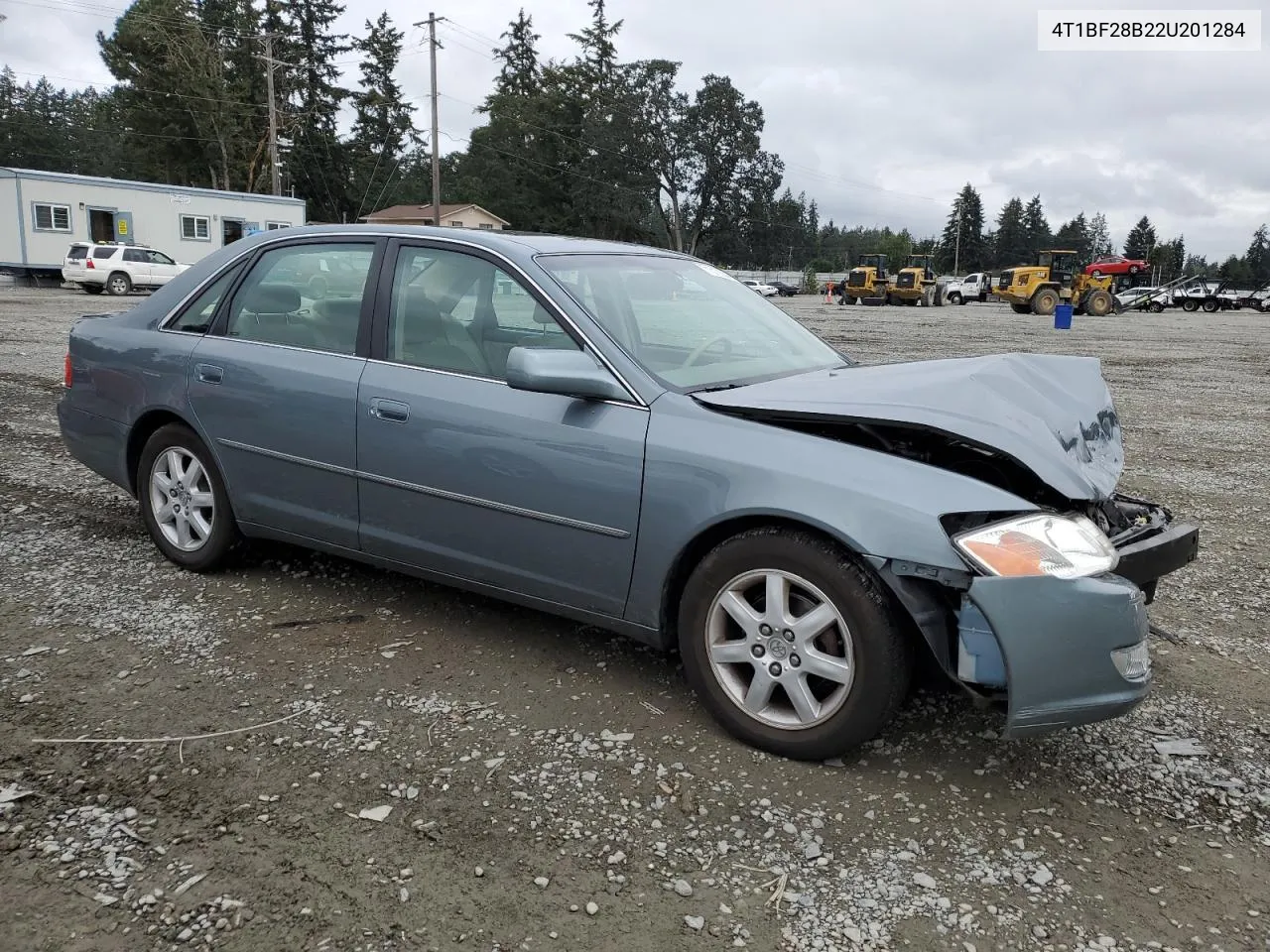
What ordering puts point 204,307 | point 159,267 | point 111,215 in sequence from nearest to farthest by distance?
point 204,307, point 159,267, point 111,215

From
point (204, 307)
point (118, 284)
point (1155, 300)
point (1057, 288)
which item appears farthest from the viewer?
point (1155, 300)

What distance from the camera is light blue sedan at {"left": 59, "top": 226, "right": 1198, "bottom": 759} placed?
2.71 m

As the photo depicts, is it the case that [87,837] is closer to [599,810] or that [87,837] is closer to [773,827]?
[599,810]

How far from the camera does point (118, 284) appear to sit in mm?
29641

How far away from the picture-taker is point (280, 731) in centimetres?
311

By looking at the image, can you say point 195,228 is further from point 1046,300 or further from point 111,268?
point 1046,300

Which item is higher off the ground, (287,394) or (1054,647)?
(287,394)

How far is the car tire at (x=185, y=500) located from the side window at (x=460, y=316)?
1184 millimetres

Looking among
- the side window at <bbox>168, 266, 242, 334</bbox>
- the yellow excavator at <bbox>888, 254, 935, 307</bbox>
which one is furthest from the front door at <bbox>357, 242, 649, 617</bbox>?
the yellow excavator at <bbox>888, 254, 935, 307</bbox>

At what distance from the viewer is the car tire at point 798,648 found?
2766mm

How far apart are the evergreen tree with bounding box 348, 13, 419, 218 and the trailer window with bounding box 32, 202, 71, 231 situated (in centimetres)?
3968

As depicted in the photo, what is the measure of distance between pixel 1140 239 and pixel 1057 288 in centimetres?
10737

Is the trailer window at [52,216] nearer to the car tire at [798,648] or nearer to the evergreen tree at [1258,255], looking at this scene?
the car tire at [798,648]

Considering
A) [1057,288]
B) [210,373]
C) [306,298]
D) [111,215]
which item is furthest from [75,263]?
[1057,288]
